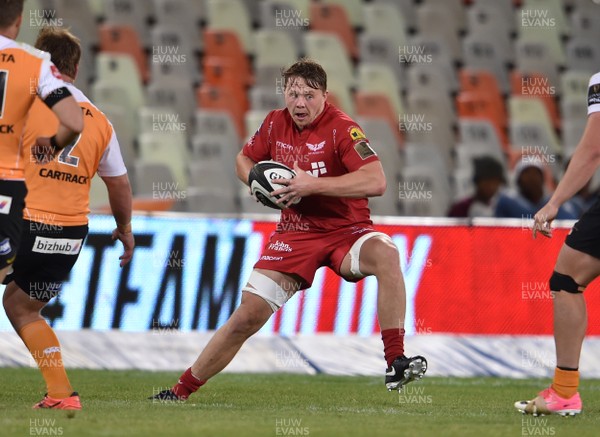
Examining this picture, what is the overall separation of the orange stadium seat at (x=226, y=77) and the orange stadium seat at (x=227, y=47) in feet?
0.27

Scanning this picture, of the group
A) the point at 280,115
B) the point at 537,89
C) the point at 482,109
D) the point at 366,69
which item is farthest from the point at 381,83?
the point at 280,115

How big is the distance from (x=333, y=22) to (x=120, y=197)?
9089 mm

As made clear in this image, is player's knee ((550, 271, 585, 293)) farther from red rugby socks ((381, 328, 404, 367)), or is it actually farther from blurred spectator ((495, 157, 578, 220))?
blurred spectator ((495, 157, 578, 220))

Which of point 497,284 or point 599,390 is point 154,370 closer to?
point 497,284

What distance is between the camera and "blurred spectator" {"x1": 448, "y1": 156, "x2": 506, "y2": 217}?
1224 centimetres

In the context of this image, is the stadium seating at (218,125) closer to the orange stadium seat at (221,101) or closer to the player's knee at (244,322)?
the orange stadium seat at (221,101)

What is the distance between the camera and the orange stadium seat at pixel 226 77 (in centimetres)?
1488

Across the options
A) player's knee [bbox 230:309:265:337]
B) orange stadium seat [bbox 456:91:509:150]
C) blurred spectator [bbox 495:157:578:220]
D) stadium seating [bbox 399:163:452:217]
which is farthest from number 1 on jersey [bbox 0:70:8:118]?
orange stadium seat [bbox 456:91:509:150]

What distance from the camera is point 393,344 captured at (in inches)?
270

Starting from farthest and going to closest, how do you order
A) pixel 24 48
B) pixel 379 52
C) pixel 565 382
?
1. pixel 379 52
2. pixel 565 382
3. pixel 24 48

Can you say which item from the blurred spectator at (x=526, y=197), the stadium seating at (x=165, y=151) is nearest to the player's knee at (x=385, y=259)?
the blurred spectator at (x=526, y=197)

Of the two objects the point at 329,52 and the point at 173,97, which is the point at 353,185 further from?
the point at 329,52

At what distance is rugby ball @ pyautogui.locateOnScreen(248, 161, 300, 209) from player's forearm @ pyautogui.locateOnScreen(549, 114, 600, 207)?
1.60 meters

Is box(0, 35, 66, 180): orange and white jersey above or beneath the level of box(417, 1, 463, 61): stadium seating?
beneath
